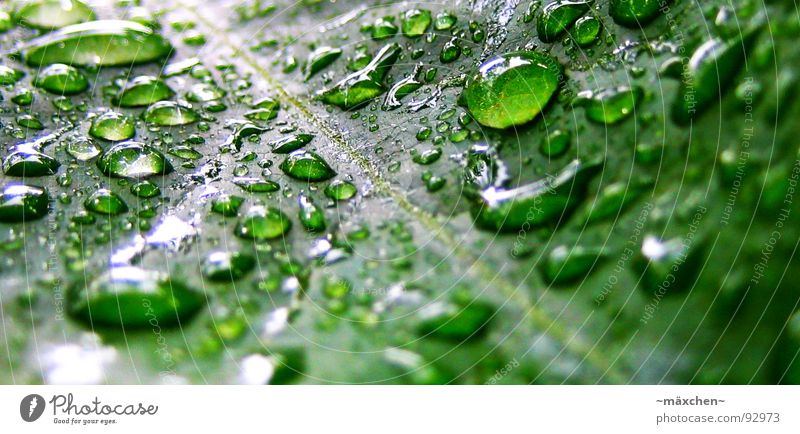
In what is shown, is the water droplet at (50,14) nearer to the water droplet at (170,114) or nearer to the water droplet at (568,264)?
the water droplet at (170,114)

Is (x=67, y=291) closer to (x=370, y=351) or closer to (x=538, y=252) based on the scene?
(x=370, y=351)

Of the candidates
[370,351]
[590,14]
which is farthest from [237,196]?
[590,14]

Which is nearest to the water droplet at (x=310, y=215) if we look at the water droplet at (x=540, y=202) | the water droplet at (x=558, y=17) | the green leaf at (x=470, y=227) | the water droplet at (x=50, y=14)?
the green leaf at (x=470, y=227)

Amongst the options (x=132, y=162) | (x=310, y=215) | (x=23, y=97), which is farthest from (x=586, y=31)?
(x=23, y=97)
